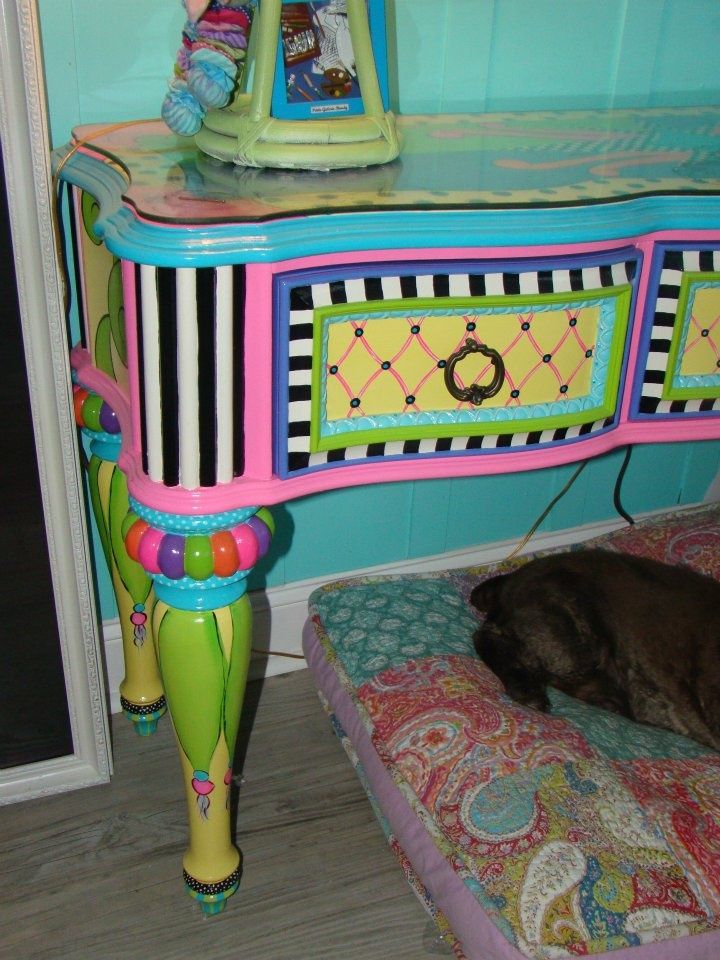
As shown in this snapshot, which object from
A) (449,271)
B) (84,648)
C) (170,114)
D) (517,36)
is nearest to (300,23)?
(170,114)

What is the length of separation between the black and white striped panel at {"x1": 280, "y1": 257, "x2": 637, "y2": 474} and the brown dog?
407 mm

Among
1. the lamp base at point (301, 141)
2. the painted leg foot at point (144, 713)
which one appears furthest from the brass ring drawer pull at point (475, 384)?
the painted leg foot at point (144, 713)

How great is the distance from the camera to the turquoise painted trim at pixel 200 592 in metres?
0.91

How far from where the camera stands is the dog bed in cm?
98

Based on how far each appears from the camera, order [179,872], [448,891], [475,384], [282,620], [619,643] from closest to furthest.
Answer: [475,384] → [448,891] → [179,872] → [619,643] → [282,620]

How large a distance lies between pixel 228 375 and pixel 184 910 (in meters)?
0.68

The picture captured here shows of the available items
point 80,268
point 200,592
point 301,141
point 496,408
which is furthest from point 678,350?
point 80,268

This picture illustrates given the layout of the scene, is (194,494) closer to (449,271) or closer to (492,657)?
(449,271)

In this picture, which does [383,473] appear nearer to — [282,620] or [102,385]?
[102,385]

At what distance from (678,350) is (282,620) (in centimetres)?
79

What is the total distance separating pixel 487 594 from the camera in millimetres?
1432

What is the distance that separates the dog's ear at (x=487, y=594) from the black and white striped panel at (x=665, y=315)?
484mm

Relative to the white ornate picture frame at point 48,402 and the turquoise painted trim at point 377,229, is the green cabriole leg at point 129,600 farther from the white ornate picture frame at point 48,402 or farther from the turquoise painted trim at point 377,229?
the turquoise painted trim at point 377,229

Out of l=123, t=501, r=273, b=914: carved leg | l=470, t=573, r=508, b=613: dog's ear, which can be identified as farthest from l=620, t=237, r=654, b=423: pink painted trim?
l=470, t=573, r=508, b=613: dog's ear
